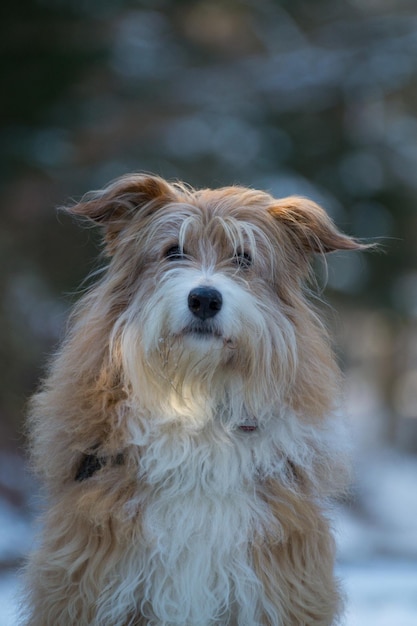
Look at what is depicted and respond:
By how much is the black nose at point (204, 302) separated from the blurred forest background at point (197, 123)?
622 cm

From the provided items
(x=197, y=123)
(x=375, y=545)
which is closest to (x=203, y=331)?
(x=375, y=545)

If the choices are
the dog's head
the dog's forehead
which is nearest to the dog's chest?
the dog's head

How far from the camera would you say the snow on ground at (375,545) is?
5012mm

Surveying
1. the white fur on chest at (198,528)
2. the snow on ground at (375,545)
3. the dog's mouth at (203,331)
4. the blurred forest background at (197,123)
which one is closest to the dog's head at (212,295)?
the dog's mouth at (203,331)

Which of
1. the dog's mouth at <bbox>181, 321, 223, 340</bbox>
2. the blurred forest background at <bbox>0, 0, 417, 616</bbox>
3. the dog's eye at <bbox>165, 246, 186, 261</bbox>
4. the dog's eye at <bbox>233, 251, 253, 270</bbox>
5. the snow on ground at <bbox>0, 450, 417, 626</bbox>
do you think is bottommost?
the snow on ground at <bbox>0, 450, 417, 626</bbox>

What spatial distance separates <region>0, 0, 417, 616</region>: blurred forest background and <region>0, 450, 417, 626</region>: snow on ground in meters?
2.09

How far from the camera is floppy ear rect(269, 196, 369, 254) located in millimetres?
3744

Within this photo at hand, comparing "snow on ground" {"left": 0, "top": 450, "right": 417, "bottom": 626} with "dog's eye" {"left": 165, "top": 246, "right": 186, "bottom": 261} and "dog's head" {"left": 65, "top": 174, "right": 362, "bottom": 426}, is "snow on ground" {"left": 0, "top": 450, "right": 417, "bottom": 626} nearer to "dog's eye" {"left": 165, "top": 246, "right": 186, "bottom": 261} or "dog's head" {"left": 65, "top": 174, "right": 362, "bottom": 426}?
"dog's head" {"left": 65, "top": 174, "right": 362, "bottom": 426}

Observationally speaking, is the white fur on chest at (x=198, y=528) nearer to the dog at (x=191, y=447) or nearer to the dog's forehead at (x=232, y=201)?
the dog at (x=191, y=447)

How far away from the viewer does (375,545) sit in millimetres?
9781

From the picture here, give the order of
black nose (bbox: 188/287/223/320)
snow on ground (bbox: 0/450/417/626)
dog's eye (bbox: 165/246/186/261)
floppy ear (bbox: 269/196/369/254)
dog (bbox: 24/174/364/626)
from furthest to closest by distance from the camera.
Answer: snow on ground (bbox: 0/450/417/626)
floppy ear (bbox: 269/196/369/254)
dog's eye (bbox: 165/246/186/261)
dog (bbox: 24/174/364/626)
black nose (bbox: 188/287/223/320)

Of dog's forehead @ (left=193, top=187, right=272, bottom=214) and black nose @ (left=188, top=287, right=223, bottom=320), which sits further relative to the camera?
dog's forehead @ (left=193, top=187, right=272, bottom=214)

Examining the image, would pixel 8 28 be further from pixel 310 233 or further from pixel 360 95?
pixel 310 233

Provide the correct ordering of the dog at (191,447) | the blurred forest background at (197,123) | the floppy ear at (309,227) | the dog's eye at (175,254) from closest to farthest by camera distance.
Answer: the dog at (191,447), the dog's eye at (175,254), the floppy ear at (309,227), the blurred forest background at (197,123)
